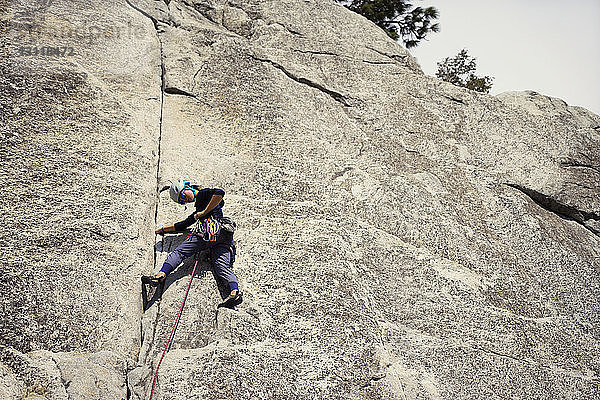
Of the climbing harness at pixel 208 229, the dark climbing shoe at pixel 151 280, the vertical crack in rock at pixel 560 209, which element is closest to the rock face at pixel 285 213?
the vertical crack in rock at pixel 560 209

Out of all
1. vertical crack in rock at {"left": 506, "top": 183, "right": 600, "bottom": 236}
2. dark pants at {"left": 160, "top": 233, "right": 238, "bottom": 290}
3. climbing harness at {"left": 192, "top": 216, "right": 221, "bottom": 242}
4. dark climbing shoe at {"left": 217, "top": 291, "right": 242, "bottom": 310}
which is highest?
vertical crack in rock at {"left": 506, "top": 183, "right": 600, "bottom": 236}

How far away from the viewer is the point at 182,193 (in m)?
6.26

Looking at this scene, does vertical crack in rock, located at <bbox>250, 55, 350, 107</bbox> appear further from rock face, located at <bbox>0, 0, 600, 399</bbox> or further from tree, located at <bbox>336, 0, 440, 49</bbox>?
tree, located at <bbox>336, 0, 440, 49</bbox>

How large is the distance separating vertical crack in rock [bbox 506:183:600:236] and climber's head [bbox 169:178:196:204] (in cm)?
559

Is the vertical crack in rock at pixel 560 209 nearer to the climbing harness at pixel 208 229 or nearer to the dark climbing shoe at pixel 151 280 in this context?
the climbing harness at pixel 208 229

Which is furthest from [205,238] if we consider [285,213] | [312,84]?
[312,84]

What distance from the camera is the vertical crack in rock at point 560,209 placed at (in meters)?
8.69

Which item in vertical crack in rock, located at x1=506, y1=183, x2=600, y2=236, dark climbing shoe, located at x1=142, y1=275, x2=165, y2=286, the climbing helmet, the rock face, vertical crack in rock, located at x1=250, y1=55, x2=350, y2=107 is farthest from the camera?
vertical crack in rock, located at x1=250, y1=55, x2=350, y2=107

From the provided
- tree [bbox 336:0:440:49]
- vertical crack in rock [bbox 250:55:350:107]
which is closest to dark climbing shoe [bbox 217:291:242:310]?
vertical crack in rock [bbox 250:55:350:107]

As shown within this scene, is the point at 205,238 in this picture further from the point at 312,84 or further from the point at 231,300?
the point at 312,84

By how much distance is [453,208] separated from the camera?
7.93 m

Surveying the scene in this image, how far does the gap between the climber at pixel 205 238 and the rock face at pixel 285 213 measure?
8.7 inches

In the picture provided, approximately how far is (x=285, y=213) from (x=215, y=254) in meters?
1.33

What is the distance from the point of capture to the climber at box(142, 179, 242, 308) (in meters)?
5.79
